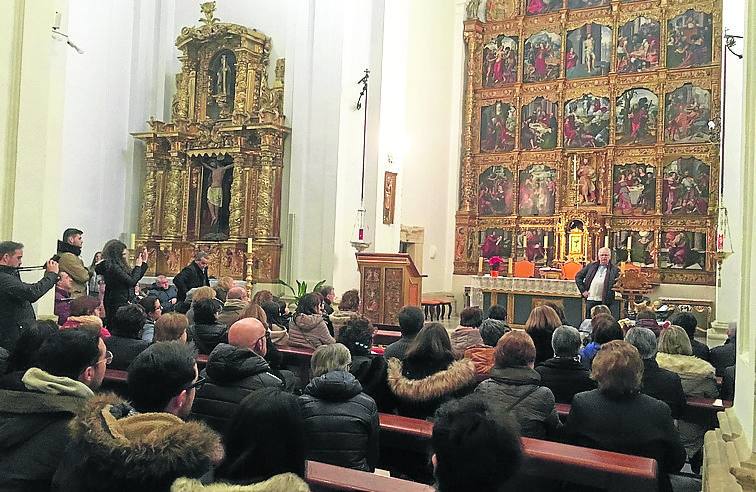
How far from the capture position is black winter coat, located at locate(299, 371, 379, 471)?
3934 millimetres

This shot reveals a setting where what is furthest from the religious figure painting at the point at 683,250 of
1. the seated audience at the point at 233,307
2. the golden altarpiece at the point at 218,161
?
the seated audience at the point at 233,307

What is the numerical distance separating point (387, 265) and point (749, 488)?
10.2 metres

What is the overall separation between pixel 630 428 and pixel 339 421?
1.59 metres

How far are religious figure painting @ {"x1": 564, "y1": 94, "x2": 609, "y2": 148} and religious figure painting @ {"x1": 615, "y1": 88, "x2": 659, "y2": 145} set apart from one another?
0.33 meters

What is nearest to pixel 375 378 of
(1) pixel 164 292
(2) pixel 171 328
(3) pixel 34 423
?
(2) pixel 171 328

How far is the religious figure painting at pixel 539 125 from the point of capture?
18016mm

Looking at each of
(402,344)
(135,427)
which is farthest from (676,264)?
(135,427)

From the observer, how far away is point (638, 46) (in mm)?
17125

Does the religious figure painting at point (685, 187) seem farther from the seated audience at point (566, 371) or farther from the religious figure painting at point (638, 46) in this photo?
the seated audience at point (566, 371)

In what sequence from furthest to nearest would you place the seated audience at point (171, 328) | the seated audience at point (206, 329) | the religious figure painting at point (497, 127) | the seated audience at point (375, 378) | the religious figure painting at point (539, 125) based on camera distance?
the religious figure painting at point (497, 127) < the religious figure painting at point (539, 125) < the seated audience at point (206, 329) < the seated audience at point (171, 328) < the seated audience at point (375, 378)

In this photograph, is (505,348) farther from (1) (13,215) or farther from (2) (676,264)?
(2) (676,264)

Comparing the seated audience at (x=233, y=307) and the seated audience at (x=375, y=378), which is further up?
the seated audience at (x=233, y=307)

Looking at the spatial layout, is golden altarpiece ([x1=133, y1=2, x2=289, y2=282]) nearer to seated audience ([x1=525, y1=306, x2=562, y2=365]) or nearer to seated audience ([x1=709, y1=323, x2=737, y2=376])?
seated audience ([x1=525, y1=306, x2=562, y2=365])

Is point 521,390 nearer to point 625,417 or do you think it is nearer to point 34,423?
point 625,417
